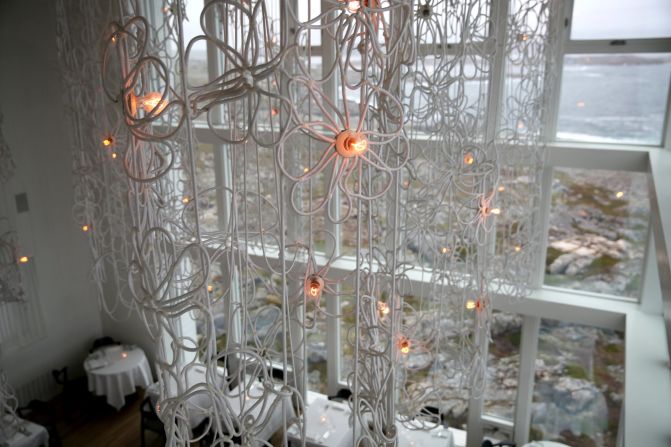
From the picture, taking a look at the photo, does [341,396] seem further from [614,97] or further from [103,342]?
[614,97]

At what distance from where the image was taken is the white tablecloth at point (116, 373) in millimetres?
6000

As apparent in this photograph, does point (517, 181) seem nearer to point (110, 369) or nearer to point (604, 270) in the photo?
point (604, 270)

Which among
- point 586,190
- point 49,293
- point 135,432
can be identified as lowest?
point 135,432

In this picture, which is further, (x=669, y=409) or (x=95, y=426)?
(x=95, y=426)

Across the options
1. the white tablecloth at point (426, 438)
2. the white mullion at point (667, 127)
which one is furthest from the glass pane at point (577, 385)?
the white mullion at point (667, 127)

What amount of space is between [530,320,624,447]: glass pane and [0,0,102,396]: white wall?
17.6 feet

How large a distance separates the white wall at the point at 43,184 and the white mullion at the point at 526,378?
515 cm

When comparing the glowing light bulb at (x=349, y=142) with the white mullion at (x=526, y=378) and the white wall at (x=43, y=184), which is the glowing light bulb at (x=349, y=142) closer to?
the white mullion at (x=526, y=378)

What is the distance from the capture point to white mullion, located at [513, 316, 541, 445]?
5.00m

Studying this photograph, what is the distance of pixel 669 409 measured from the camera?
2973 mm

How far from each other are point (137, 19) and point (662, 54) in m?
4.31

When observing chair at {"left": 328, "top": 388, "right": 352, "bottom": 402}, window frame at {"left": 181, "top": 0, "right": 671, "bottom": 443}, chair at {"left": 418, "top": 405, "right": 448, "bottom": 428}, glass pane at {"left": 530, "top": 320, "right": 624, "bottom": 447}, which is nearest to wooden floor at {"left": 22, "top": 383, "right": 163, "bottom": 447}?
chair at {"left": 328, "top": 388, "right": 352, "bottom": 402}

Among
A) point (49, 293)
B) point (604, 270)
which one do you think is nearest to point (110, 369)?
point (49, 293)

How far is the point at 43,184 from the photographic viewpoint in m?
6.20
